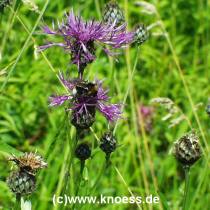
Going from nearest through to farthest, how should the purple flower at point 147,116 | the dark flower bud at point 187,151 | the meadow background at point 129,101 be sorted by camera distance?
1. the dark flower bud at point 187,151
2. the meadow background at point 129,101
3. the purple flower at point 147,116

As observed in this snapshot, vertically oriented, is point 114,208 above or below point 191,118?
below

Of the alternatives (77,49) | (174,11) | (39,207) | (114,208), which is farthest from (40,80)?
(77,49)

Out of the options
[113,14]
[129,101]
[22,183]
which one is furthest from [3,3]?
[129,101]

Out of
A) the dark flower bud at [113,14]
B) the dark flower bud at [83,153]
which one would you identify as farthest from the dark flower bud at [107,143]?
the dark flower bud at [113,14]

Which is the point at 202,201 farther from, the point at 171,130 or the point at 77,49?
the point at 77,49

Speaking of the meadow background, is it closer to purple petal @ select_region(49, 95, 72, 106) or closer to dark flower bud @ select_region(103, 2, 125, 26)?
dark flower bud @ select_region(103, 2, 125, 26)

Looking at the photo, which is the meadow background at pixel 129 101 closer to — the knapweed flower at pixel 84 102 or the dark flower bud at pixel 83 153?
the dark flower bud at pixel 83 153

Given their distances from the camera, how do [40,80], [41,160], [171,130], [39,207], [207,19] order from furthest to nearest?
1. [207,19]
2. [171,130]
3. [40,80]
4. [39,207]
5. [41,160]

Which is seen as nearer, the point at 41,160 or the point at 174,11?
the point at 41,160
